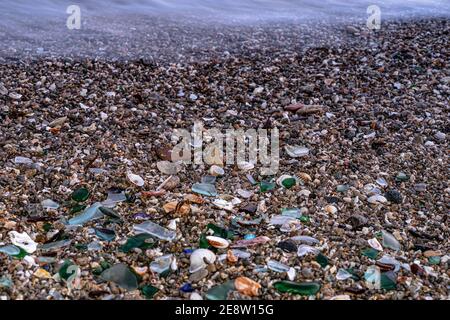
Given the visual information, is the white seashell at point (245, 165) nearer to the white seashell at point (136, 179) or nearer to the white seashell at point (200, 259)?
the white seashell at point (136, 179)

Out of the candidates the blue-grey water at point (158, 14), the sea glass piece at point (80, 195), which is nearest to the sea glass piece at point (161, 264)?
the sea glass piece at point (80, 195)

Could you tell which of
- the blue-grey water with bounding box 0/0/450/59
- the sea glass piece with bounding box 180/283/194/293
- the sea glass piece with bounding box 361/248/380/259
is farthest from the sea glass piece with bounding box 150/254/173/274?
the blue-grey water with bounding box 0/0/450/59

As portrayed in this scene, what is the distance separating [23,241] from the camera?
2473mm

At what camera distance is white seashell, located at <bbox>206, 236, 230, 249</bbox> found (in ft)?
8.20

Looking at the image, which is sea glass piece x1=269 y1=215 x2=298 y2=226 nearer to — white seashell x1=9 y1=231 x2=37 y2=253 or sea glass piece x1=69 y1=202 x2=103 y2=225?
sea glass piece x1=69 y1=202 x2=103 y2=225

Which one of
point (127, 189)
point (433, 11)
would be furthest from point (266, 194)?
point (433, 11)

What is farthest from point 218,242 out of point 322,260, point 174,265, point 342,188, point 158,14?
point 158,14

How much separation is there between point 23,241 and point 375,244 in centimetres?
158

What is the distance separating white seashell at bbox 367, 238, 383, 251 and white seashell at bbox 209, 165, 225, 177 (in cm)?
94

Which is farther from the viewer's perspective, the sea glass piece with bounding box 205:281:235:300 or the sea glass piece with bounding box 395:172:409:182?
the sea glass piece with bounding box 395:172:409:182

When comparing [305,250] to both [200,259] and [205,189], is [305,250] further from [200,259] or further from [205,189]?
[205,189]

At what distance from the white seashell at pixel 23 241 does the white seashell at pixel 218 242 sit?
30.2 inches

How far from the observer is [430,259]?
8.16 ft

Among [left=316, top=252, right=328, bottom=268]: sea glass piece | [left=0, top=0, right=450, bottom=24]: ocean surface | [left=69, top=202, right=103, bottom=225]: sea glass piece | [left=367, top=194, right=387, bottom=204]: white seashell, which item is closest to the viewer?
[left=316, top=252, right=328, bottom=268]: sea glass piece
